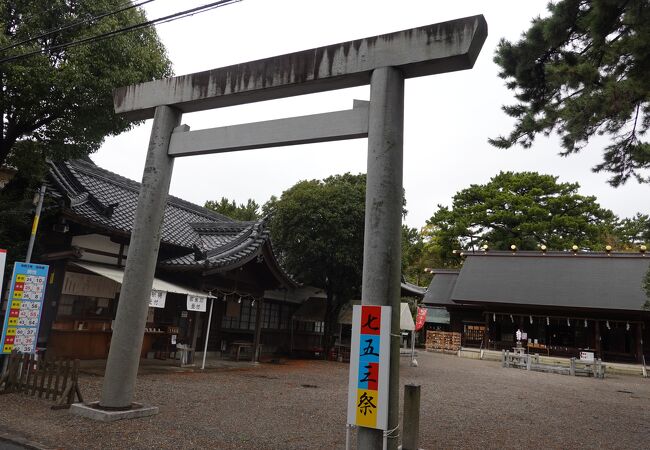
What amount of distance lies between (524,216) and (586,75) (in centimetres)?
3229

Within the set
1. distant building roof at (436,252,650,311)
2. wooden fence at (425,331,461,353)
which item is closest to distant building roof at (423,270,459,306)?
wooden fence at (425,331,461,353)

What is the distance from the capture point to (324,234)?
17.4 metres

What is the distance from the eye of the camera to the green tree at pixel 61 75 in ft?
28.2

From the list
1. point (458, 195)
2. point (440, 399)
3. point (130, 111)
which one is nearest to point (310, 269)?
point (440, 399)

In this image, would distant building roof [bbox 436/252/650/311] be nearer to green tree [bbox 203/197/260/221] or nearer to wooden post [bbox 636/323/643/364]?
wooden post [bbox 636/323/643/364]

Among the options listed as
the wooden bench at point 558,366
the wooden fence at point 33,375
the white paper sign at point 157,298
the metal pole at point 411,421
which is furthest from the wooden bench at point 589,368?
the wooden fence at point 33,375

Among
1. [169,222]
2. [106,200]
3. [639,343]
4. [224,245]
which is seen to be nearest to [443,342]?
[639,343]

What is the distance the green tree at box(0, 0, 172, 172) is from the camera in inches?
339

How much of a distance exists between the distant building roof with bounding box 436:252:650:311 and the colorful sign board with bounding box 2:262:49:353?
23.9 meters

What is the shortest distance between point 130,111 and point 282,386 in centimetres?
727

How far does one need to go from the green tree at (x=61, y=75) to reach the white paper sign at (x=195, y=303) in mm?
4684

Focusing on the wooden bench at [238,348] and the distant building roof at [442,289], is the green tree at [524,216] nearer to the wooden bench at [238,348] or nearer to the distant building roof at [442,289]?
the distant building roof at [442,289]

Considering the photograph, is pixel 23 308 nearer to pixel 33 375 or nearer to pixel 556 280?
pixel 33 375

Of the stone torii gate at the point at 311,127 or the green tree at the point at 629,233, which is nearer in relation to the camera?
the stone torii gate at the point at 311,127
